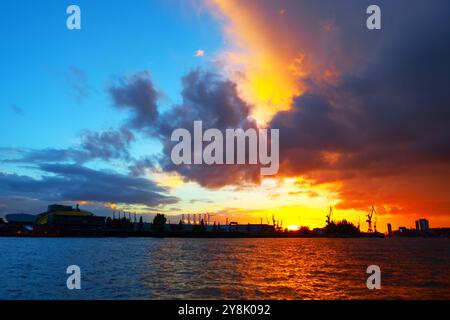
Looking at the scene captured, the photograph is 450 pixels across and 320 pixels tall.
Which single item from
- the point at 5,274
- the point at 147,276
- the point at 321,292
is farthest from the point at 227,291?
the point at 5,274

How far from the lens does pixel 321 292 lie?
45438 mm

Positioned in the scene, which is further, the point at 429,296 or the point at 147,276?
the point at 147,276

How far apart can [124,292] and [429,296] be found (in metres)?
37.1

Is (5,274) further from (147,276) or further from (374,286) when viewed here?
(374,286)
